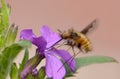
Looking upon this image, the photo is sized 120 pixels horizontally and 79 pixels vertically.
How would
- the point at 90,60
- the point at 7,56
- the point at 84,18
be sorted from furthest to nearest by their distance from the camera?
the point at 84,18, the point at 90,60, the point at 7,56

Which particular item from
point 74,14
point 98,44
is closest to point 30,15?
point 74,14

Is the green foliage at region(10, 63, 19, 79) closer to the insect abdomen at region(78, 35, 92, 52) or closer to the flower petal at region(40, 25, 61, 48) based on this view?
the flower petal at region(40, 25, 61, 48)

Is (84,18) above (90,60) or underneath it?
above

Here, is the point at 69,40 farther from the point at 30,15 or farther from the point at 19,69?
the point at 30,15

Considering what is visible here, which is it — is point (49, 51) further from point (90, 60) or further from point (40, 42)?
point (90, 60)

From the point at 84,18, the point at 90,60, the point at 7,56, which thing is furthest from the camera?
the point at 84,18

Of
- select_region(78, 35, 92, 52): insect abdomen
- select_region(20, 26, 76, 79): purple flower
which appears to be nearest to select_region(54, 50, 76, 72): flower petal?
select_region(20, 26, 76, 79): purple flower

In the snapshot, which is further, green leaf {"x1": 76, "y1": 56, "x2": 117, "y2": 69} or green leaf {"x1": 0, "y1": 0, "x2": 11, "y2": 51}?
green leaf {"x1": 76, "y1": 56, "x2": 117, "y2": 69}

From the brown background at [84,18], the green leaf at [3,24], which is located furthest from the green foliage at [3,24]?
the brown background at [84,18]

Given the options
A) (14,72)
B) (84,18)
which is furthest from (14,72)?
(84,18)
